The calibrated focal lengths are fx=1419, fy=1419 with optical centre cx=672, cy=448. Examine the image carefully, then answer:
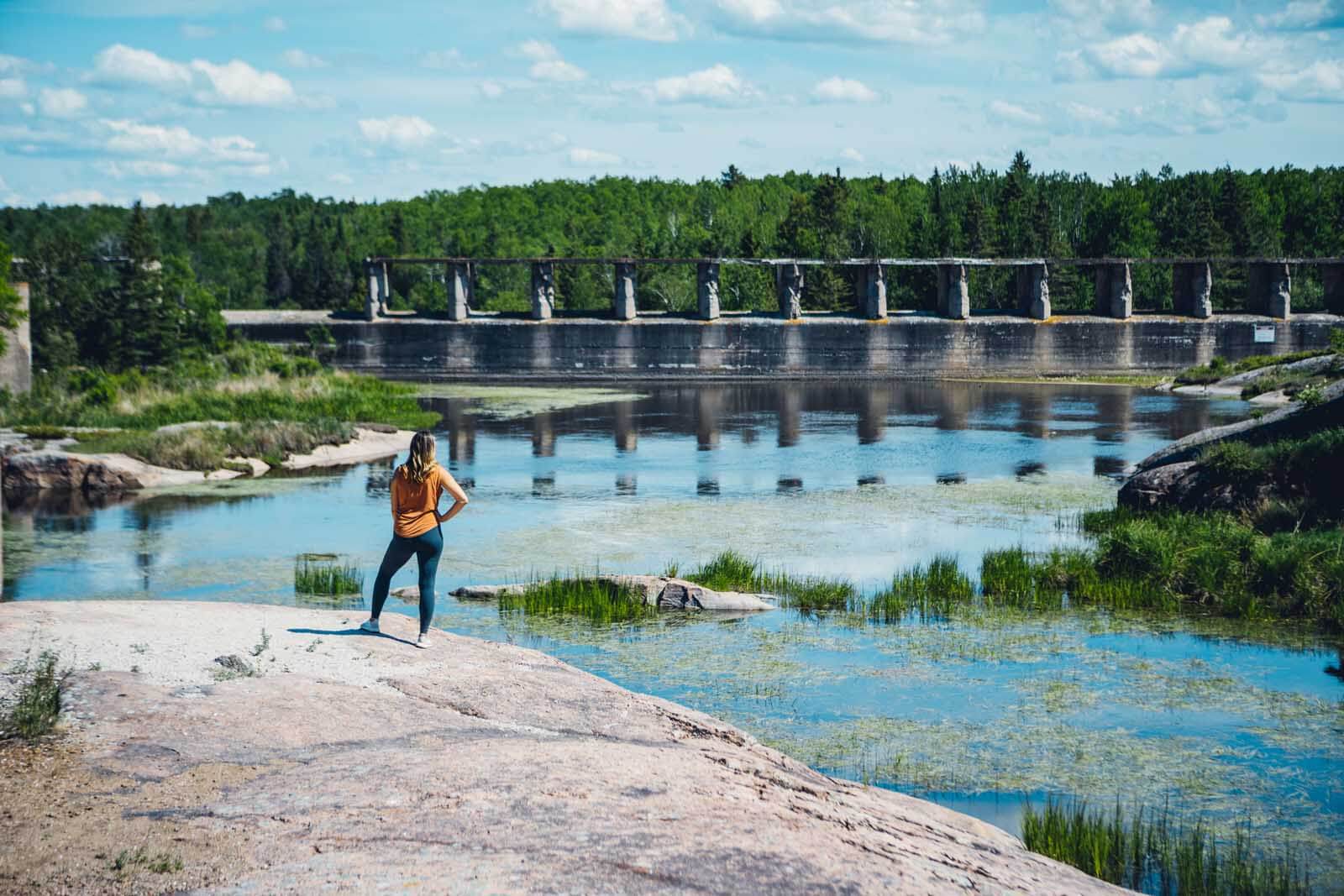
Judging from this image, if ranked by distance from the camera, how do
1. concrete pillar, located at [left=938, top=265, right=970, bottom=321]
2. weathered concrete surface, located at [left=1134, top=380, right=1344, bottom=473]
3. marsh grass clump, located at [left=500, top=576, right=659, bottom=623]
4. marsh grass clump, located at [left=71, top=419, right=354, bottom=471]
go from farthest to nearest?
concrete pillar, located at [left=938, top=265, right=970, bottom=321] → marsh grass clump, located at [left=71, top=419, right=354, bottom=471] → weathered concrete surface, located at [left=1134, top=380, right=1344, bottom=473] → marsh grass clump, located at [left=500, top=576, right=659, bottom=623]

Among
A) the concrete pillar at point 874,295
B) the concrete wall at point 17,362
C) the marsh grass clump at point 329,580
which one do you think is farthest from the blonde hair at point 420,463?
the concrete pillar at point 874,295

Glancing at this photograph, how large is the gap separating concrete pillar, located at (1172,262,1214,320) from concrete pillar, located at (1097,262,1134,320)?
2.51 m

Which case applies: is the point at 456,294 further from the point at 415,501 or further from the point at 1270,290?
the point at 415,501

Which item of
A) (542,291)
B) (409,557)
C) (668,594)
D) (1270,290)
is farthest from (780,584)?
(1270,290)

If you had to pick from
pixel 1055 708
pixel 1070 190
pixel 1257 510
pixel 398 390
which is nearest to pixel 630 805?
pixel 1055 708

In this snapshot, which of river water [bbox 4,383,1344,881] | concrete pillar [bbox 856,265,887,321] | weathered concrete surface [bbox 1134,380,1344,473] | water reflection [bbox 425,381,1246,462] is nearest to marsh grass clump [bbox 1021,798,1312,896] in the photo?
river water [bbox 4,383,1344,881]

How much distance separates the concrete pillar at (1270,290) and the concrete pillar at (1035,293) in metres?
10.7

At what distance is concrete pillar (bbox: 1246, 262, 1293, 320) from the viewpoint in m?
66.9

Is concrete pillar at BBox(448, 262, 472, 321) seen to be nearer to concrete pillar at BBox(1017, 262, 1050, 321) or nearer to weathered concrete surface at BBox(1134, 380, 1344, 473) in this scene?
concrete pillar at BBox(1017, 262, 1050, 321)

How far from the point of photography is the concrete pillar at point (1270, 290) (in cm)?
6694

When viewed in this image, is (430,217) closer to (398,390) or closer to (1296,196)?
(1296,196)

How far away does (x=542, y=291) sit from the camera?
65.2 meters

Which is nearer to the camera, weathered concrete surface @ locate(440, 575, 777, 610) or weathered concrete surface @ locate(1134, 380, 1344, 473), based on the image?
weathered concrete surface @ locate(440, 575, 777, 610)

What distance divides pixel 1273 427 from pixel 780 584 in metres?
8.99
